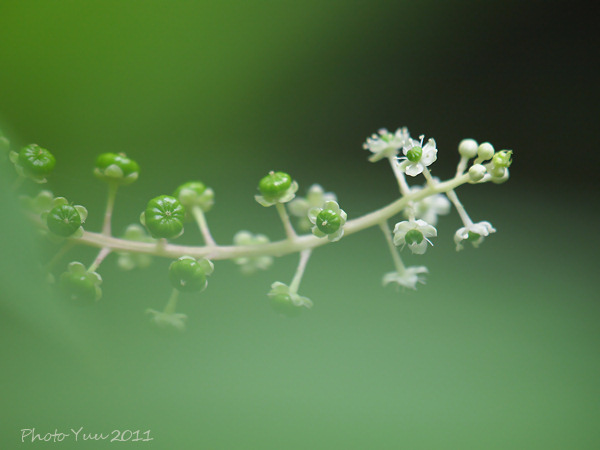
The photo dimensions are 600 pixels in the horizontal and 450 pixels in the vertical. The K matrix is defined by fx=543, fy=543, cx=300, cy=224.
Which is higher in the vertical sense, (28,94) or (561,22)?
(561,22)

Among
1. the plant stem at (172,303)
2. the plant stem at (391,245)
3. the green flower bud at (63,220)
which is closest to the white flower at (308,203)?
the plant stem at (391,245)

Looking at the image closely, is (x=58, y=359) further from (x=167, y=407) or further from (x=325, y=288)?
(x=325, y=288)

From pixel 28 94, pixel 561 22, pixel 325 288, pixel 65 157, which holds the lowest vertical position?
pixel 325 288

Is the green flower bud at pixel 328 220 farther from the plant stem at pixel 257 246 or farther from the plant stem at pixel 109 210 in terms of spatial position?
the plant stem at pixel 109 210

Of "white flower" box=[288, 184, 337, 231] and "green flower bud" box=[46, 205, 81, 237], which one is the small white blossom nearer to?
"green flower bud" box=[46, 205, 81, 237]

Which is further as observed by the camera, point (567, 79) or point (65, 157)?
point (567, 79)

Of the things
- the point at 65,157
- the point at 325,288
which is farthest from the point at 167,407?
the point at 65,157

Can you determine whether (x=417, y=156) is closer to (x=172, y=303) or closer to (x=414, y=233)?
(x=414, y=233)

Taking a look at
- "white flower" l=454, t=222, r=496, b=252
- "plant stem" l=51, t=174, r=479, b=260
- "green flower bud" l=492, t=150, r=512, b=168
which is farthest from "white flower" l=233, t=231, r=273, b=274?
"green flower bud" l=492, t=150, r=512, b=168
